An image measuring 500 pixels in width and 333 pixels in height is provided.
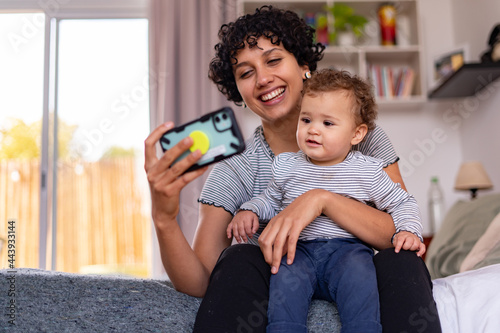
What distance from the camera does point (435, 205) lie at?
311cm

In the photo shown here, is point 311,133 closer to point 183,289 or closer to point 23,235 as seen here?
point 183,289

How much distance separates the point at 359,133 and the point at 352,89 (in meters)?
0.10

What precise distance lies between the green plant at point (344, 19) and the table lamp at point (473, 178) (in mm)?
1058

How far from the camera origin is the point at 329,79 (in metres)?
1.12

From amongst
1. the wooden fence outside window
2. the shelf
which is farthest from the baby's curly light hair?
the wooden fence outside window

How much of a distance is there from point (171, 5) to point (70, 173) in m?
1.38

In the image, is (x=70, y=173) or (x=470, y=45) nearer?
(x=470, y=45)

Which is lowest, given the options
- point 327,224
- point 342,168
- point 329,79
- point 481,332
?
point 481,332

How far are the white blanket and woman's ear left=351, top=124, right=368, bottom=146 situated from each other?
0.36 m

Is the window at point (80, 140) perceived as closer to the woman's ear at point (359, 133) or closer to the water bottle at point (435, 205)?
the water bottle at point (435, 205)

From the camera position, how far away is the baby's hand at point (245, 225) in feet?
3.43

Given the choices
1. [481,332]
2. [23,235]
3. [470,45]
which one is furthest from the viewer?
[23,235]

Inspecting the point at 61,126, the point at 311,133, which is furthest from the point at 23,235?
the point at 311,133

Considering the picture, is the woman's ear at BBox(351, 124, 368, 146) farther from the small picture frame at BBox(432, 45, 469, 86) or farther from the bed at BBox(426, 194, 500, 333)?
the small picture frame at BBox(432, 45, 469, 86)
